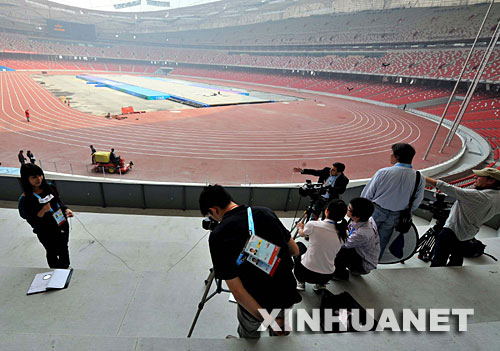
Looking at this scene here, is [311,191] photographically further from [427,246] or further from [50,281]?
[50,281]

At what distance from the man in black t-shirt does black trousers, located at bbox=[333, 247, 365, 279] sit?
4.08 feet

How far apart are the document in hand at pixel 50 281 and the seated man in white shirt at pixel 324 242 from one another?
8.09 ft

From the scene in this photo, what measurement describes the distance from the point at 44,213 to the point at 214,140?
1417 cm

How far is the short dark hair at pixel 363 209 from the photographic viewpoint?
2.73 meters

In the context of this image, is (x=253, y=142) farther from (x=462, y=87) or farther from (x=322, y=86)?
(x=322, y=86)

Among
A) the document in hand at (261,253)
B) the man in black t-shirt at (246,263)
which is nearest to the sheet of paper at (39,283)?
the man in black t-shirt at (246,263)

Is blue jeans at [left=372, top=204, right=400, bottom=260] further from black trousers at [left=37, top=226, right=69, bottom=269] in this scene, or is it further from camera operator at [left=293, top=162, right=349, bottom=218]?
black trousers at [left=37, top=226, right=69, bottom=269]

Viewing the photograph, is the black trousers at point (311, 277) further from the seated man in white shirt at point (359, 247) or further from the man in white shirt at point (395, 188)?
the man in white shirt at point (395, 188)

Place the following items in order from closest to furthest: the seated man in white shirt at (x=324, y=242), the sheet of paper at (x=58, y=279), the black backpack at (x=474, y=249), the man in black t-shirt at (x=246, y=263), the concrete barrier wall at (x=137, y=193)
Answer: the man in black t-shirt at (x=246, y=263)
the seated man in white shirt at (x=324, y=242)
the sheet of paper at (x=58, y=279)
the black backpack at (x=474, y=249)
the concrete barrier wall at (x=137, y=193)

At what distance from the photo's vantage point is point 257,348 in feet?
6.09

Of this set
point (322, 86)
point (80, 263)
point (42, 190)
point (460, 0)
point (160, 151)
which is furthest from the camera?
point (322, 86)

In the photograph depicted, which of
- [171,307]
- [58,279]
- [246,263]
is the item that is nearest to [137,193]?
[58,279]

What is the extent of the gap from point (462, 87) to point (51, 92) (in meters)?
51.4

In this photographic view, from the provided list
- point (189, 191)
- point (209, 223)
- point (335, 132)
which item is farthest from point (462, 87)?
point (209, 223)
